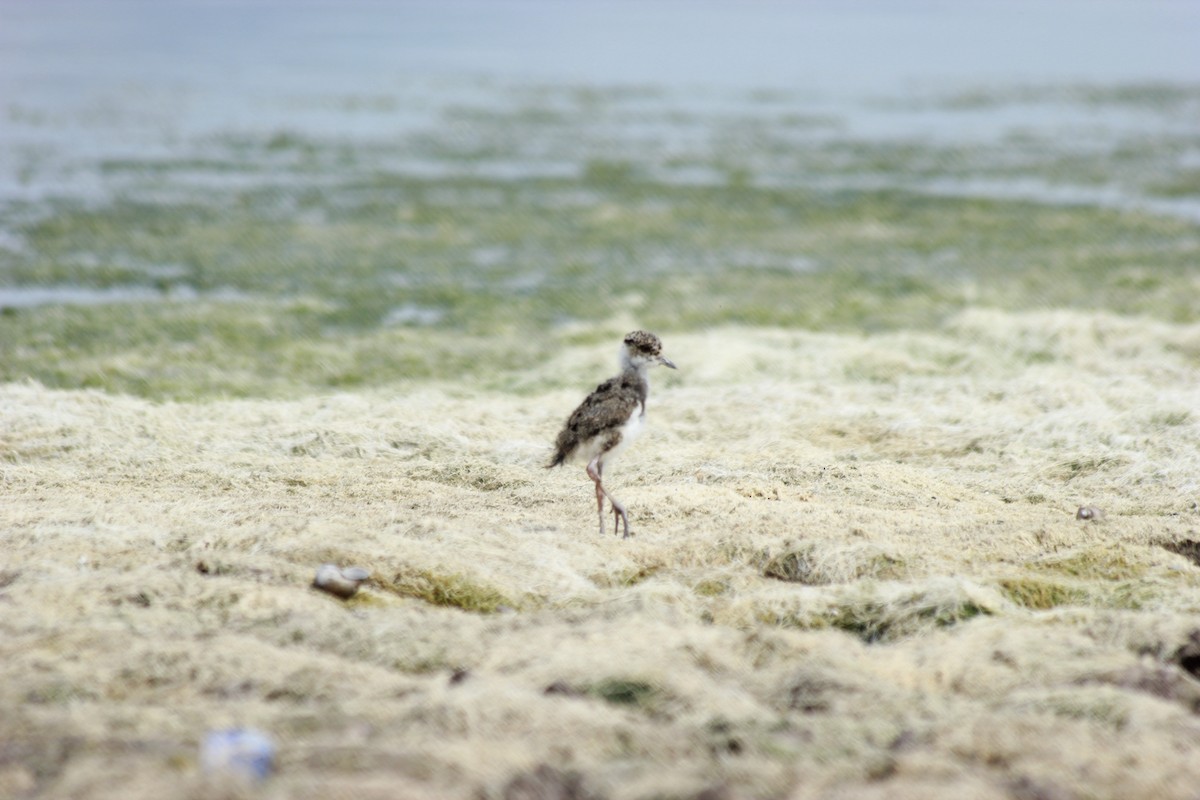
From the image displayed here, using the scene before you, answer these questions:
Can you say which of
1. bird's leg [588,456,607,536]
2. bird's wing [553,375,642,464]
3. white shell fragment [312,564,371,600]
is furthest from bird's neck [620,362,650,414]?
white shell fragment [312,564,371,600]

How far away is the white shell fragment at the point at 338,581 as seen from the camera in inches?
239

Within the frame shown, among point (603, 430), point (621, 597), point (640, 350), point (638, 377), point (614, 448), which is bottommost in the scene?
point (621, 597)

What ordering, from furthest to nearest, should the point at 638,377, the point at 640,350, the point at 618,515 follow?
the point at 640,350, the point at 638,377, the point at 618,515

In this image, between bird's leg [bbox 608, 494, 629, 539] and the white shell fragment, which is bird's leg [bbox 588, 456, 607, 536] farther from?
the white shell fragment

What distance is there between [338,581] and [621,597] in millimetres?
1285

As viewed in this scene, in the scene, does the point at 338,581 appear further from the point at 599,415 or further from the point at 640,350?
the point at 640,350

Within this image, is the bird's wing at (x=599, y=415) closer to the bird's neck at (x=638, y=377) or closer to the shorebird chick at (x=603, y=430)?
the shorebird chick at (x=603, y=430)

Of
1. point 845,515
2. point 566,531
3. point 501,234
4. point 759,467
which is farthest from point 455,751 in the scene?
point 501,234

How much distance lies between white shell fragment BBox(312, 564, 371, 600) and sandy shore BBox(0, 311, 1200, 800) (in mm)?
58

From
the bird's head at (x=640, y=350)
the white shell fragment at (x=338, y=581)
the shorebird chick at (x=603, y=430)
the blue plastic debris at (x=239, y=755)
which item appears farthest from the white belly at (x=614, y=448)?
the blue plastic debris at (x=239, y=755)

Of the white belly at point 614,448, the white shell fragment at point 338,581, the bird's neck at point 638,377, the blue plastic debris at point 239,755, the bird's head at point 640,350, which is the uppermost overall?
the bird's head at point 640,350

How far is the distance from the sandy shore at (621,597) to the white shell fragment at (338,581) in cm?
6

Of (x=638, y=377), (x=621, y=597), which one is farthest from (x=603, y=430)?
(x=621, y=597)

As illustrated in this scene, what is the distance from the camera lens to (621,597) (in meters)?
6.08
